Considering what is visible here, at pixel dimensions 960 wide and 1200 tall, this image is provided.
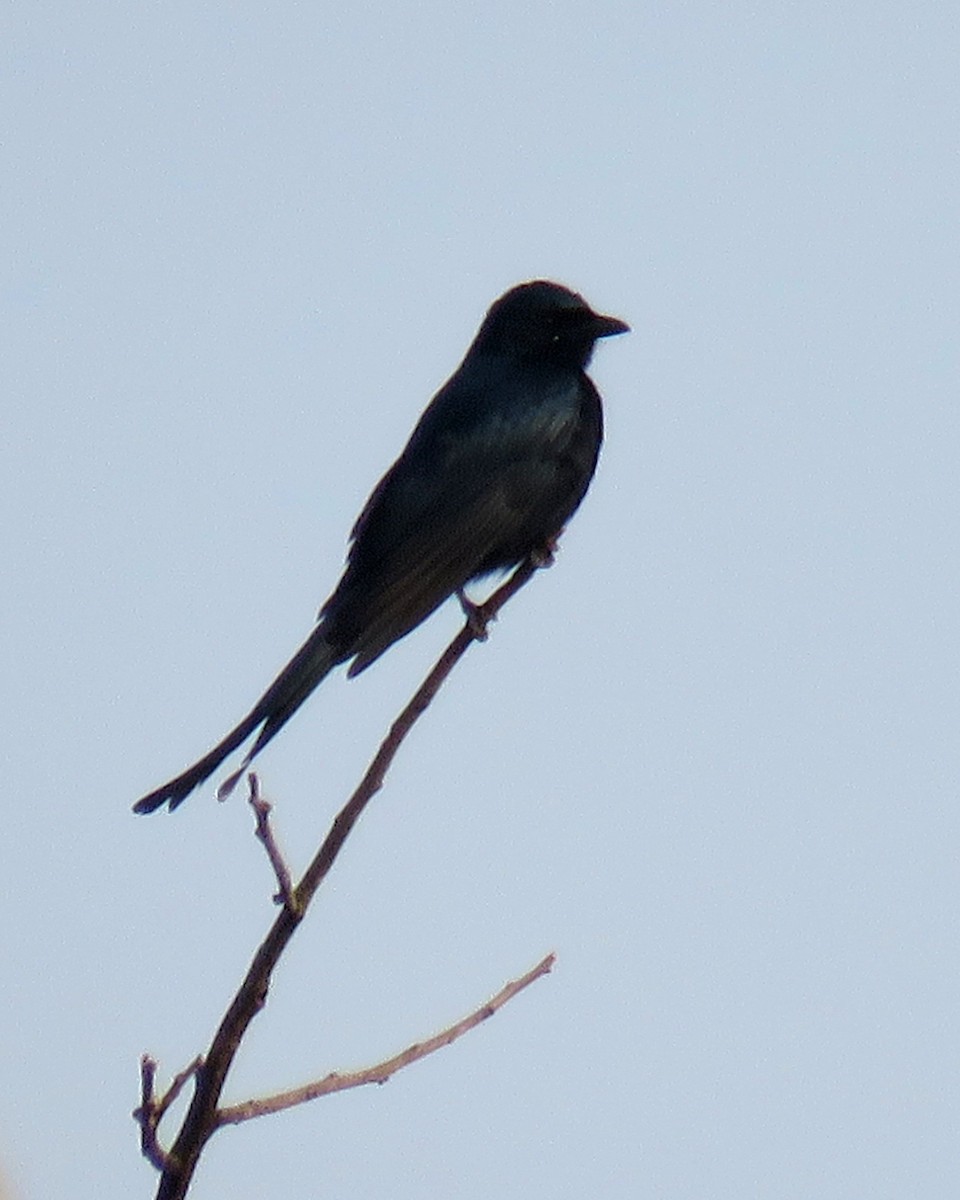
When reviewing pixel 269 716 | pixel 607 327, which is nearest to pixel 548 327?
pixel 607 327

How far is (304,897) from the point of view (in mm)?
2939

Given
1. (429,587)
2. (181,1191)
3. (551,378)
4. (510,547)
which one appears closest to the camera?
(181,1191)

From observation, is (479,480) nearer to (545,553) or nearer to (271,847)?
(545,553)

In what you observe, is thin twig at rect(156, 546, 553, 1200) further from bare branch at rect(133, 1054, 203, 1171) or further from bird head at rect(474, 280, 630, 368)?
bird head at rect(474, 280, 630, 368)

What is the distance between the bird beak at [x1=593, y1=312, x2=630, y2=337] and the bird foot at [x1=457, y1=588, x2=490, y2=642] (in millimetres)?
1442

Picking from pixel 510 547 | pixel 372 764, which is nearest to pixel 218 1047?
pixel 372 764

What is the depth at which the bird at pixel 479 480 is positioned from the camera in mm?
5527

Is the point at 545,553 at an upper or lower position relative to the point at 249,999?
upper

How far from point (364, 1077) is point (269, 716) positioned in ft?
6.47

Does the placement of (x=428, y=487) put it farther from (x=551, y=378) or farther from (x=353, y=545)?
(x=551, y=378)

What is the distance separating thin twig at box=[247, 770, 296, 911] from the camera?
2929 millimetres

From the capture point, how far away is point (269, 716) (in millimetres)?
4875

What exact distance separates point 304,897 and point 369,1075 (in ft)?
1.02

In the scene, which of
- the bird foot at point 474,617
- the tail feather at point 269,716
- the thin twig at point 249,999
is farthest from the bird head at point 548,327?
the thin twig at point 249,999
